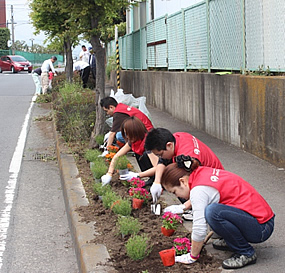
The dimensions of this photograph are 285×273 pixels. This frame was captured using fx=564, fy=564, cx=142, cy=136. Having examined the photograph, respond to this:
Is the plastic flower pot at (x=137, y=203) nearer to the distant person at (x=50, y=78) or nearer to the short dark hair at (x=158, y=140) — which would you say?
the short dark hair at (x=158, y=140)

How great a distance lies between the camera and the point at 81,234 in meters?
5.06

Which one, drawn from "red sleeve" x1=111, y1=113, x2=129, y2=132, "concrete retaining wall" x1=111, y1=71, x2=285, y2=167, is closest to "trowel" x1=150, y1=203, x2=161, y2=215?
"red sleeve" x1=111, y1=113, x2=129, y2=132

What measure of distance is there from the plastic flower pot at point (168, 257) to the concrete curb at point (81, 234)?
37 cm

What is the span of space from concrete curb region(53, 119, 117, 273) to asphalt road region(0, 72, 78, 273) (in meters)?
0.19

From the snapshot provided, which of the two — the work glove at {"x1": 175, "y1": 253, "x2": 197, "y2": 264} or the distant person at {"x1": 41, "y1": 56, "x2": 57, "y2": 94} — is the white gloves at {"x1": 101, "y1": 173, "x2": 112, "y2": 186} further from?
the distant person at {"x1": 41, "y1": 56, "x2": 57, "y2": 94}

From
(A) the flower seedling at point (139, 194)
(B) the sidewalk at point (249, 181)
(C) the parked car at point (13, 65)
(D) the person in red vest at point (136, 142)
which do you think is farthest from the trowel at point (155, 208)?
(C) the parked car at point (13, 65)

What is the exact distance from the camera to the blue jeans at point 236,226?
3.94 meters

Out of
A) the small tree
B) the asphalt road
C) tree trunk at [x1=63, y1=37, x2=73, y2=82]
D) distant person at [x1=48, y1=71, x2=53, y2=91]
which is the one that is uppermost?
the small tree

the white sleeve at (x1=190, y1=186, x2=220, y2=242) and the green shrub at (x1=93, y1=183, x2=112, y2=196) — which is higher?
the white sleeve at (x1=190, y1=186, x2=220, y2=242)

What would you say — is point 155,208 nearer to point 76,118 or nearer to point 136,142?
point 136,142

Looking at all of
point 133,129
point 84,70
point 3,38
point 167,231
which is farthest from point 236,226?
point 3,38

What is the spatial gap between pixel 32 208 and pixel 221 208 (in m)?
3.53

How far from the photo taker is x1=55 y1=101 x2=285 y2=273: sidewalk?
4266mm

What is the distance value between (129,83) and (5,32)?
5910cm
